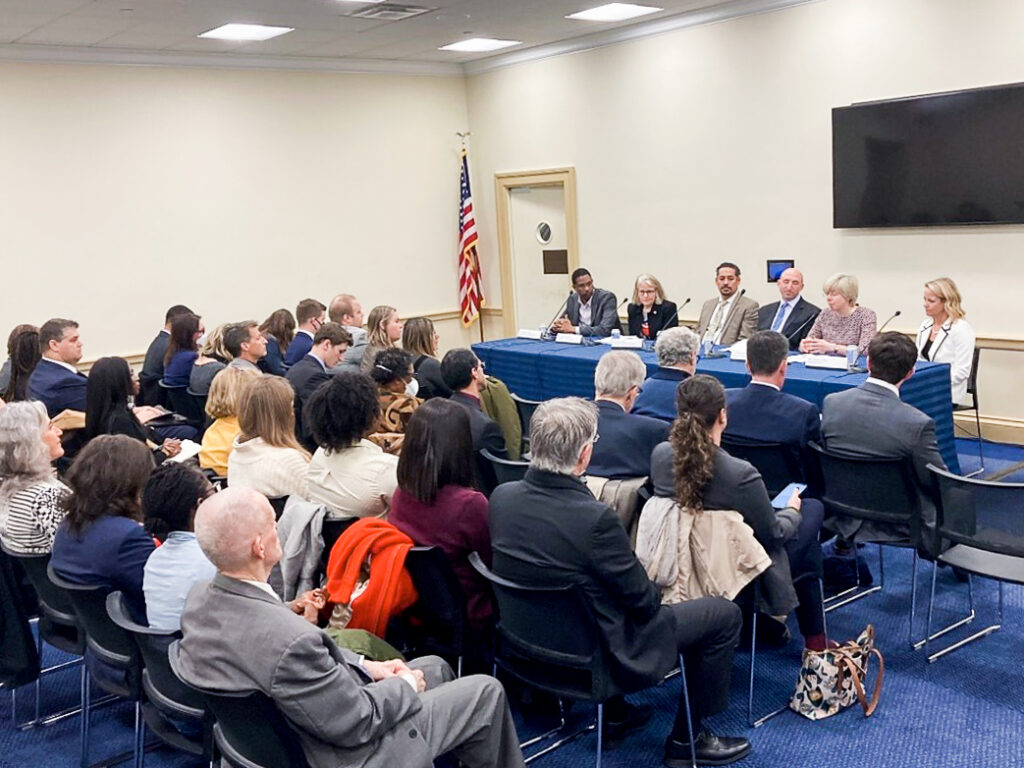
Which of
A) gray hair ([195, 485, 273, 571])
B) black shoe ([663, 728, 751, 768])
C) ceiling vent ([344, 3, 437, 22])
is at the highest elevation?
ceiling vent ([344, 3, 437, 22])

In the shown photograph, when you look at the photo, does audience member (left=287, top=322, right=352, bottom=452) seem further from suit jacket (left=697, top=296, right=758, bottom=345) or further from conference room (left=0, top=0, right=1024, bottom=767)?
suit jacket (left=697, top=296, right=758, bottom=345)

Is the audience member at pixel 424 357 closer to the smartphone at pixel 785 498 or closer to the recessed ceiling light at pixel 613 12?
the smartphone at pixel 785 498

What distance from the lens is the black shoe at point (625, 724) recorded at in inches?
128

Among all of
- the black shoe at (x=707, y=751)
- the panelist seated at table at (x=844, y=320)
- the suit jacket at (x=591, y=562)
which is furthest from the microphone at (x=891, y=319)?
the suit jacket at (x=591, y=562)

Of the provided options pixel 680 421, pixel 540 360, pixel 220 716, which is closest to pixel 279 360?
pixel 540 360

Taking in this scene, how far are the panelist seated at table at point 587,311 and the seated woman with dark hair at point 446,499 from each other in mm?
4641

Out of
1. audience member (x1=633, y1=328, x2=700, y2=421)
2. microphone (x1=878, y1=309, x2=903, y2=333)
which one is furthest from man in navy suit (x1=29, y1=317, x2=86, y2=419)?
microphone (x1=878, y1=309, x2=903, y2=333)

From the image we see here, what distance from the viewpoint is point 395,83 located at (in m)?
9.83

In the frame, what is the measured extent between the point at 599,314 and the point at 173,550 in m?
5.57

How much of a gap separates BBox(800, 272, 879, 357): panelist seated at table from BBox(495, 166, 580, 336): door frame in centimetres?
352

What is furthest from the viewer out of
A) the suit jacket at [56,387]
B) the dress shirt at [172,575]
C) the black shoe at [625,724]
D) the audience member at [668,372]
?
the suit jacket at [56,387]

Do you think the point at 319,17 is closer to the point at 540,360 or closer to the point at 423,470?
the point at 540,360

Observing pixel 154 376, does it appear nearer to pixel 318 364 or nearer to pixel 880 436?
pixel 318 364

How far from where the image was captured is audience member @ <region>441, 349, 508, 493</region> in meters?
4.15
